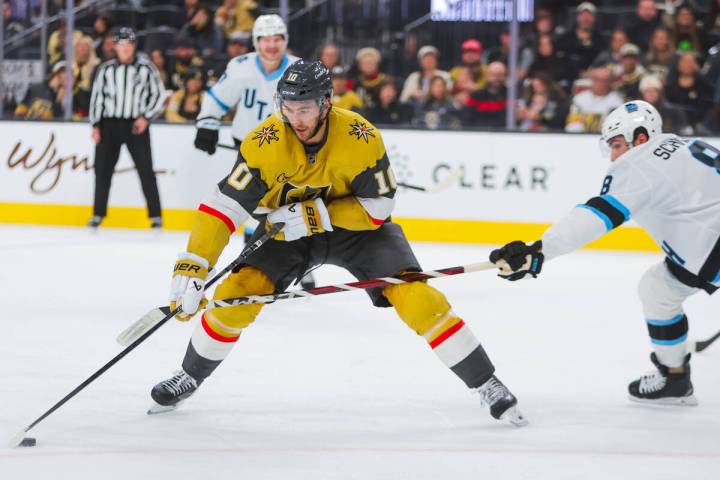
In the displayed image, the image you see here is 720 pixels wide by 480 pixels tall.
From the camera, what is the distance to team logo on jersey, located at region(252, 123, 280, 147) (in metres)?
3.09

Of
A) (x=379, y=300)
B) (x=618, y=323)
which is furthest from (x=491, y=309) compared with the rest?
(x=379, y=300)

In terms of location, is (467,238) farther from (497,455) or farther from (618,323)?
(497,455)

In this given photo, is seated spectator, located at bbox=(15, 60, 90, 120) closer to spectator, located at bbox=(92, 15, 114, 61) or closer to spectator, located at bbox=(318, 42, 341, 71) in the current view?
spectator, located at bbox=(92, 15, 114, 61)

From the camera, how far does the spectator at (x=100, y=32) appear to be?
8258 mm

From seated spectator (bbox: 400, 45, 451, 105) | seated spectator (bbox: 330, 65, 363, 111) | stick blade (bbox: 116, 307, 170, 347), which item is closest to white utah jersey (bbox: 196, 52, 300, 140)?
seated spectator (bbox: 330, 65, 363, 111)

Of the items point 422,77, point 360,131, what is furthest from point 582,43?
point 360,131

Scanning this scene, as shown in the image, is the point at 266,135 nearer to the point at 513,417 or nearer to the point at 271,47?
the point at 513,417

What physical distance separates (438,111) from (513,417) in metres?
4.51

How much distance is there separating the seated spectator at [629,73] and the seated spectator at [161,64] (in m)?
3.12

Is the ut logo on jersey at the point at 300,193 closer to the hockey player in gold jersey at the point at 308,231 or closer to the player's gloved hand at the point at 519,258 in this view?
the hockey player in gold jersey at the point at 308,231

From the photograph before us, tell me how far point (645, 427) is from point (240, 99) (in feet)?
9.78

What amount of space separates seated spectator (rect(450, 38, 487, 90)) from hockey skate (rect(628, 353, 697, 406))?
4265 millimetres

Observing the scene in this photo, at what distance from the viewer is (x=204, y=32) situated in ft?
27.5

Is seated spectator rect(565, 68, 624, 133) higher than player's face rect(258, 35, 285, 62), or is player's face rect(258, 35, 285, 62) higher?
player's face rect(258, 35, 285, 62)
